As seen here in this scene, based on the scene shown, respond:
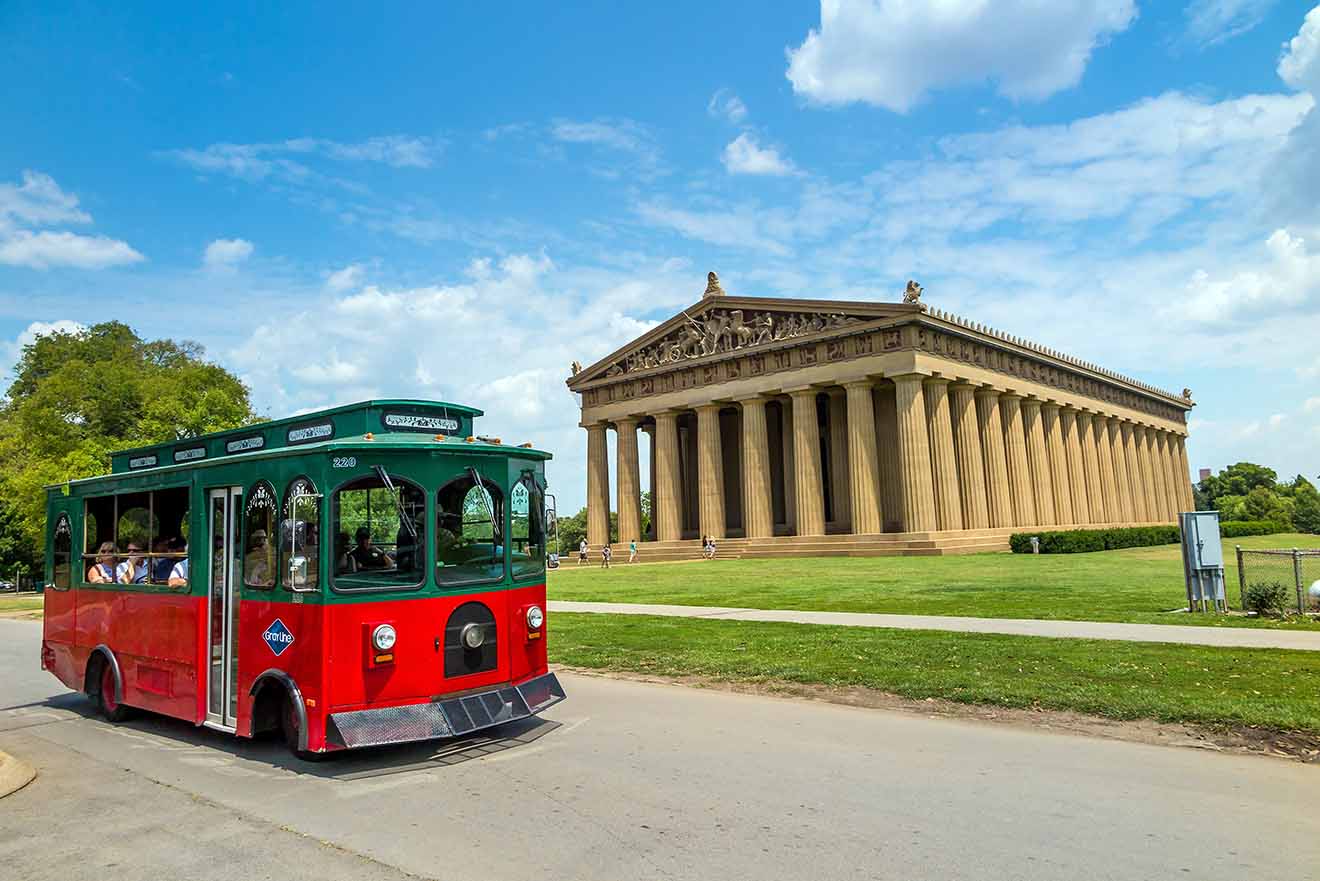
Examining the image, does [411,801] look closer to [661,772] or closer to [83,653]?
[661,772]

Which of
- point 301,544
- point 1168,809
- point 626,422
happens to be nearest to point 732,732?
point 1168,809

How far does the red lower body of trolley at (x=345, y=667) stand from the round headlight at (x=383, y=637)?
1.0 inches

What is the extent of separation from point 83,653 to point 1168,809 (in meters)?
12.1

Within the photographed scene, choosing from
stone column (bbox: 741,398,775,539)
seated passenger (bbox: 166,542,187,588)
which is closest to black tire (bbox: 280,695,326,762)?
seated passenger (bbox: 166,542,187,588)

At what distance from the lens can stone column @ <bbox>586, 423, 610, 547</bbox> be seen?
5975 centimetres

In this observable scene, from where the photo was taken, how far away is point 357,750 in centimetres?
869

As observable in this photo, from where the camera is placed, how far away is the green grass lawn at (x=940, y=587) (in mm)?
17453

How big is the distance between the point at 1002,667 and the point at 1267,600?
7.36 meters

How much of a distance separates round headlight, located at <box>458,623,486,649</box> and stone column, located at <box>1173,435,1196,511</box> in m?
92.1

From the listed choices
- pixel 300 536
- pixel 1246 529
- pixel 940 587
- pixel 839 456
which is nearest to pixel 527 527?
pixel 300 536

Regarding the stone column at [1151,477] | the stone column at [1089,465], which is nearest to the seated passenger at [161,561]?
the stone column at [1089,465]

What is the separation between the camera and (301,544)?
26.2ft

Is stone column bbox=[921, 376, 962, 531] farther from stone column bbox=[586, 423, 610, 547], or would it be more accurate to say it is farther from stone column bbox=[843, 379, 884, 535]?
stone column bbox=[586, 423, 610, 547]

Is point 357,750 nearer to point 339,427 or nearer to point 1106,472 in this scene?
point 339,427
